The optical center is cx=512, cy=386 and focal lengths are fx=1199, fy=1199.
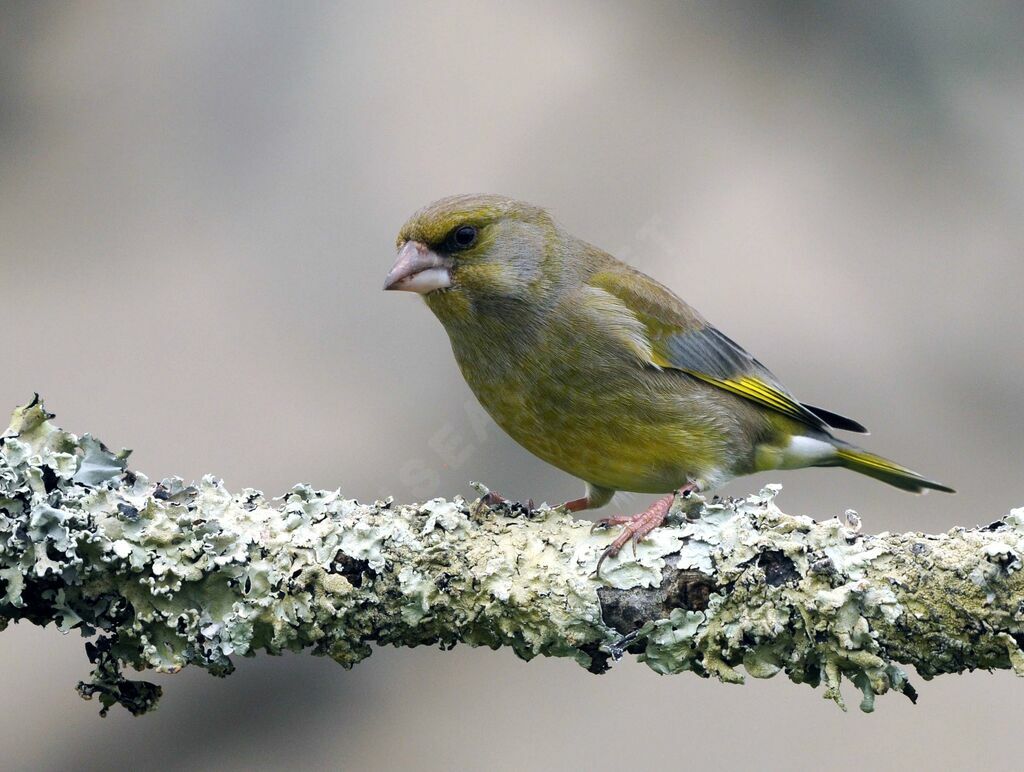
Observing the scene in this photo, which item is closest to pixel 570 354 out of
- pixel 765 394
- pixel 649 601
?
pixel 765 394

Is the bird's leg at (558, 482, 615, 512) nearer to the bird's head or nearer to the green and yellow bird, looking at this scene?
the green and yellow bird

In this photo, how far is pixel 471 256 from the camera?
3664 mm

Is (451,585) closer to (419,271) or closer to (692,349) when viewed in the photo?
(419,271)

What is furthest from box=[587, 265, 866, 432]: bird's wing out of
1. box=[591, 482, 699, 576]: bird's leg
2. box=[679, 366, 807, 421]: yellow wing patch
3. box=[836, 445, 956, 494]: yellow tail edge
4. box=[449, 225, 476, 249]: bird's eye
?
box=[591, 482, 699, 576]: bird's leg

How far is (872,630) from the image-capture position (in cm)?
255

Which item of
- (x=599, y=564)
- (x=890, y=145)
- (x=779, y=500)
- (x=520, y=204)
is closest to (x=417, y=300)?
(x=520, y=204)

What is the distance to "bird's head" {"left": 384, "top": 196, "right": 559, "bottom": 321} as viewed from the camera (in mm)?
3551

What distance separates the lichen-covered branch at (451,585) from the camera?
8.23 feet

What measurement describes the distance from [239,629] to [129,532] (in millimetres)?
318

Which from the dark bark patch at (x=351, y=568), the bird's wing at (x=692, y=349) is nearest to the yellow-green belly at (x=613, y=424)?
the bird's wing at (x=692, y=349)

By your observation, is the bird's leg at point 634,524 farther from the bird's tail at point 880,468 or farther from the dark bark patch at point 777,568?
the bird's tail at point 880,468

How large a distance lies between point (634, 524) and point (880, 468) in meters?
1.72

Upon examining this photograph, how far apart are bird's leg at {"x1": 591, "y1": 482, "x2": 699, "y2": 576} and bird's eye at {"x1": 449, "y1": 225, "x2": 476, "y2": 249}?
3.32ft

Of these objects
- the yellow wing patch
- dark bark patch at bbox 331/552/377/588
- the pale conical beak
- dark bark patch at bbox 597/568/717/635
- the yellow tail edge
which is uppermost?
the pale conical beak
